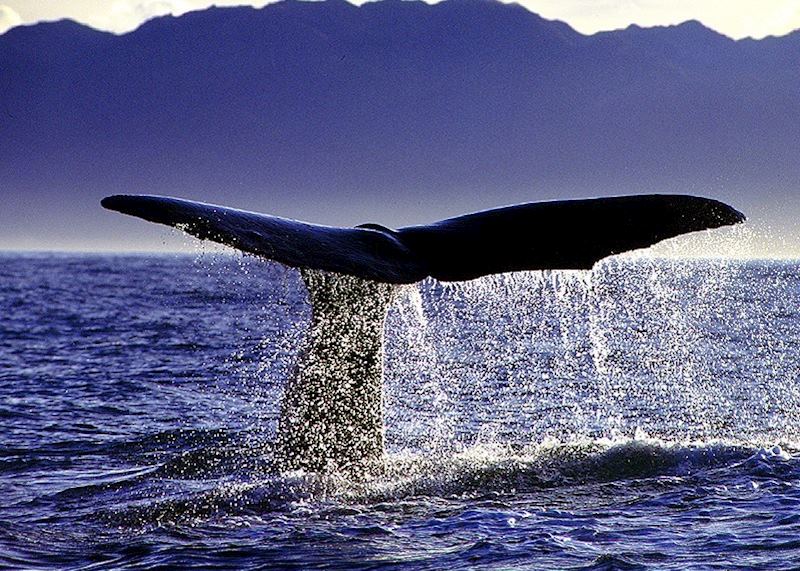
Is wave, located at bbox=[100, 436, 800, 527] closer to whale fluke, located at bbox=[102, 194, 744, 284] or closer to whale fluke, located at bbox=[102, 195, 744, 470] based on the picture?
whale fluke, located at bbox=[102, 195, 744, 470]

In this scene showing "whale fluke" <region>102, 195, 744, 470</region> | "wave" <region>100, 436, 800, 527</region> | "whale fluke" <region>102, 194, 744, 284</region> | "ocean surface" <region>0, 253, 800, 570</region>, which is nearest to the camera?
"whale fluke" <region>102, 195, 744, 470</region>

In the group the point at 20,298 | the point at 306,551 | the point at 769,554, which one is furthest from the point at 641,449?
the point at 20,298

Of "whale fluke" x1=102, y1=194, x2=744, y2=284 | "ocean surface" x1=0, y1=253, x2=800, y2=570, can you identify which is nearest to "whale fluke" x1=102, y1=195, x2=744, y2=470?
"whale fluke" x1=102, y1=194, x2=744, y2=284

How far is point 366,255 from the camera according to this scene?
6.33 meters

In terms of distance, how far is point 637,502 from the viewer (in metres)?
7.61

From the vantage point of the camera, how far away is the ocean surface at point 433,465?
664cm

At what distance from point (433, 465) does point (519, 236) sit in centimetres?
220

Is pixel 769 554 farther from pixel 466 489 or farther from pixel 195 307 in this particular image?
pixel 195 307

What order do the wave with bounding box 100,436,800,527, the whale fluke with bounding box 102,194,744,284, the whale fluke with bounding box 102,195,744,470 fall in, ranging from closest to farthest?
the whale fluke with bounding box 102,195,744,470 < the whale fluke with bounding box 102,194,744,284 < the wave with bounding box 100,436,800,527

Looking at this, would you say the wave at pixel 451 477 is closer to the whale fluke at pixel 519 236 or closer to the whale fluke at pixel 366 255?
the whale fluke at pixel 366 255

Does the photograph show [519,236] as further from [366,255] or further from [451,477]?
[451,477]

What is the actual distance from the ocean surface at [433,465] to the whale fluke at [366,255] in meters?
0.16

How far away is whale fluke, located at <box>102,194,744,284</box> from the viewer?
6.39 metres

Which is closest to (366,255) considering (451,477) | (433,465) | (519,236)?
(519,236)
